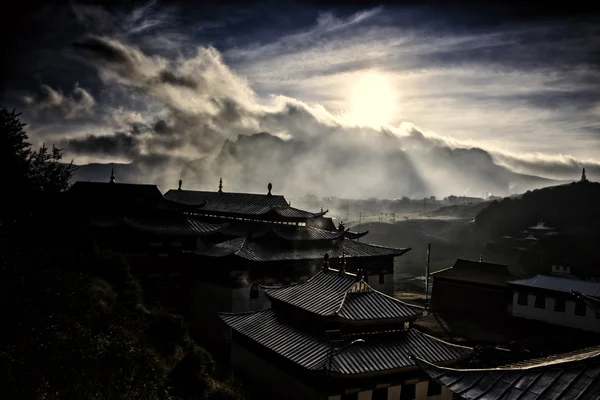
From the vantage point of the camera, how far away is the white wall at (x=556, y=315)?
3956cm

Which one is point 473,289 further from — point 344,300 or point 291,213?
point 344,300

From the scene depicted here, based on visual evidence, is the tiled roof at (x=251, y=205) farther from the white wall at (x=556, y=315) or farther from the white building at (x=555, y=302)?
the white wall at (x=556, y=315)

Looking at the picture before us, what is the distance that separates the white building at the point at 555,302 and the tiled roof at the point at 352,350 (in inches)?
921

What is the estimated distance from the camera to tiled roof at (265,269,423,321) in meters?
22.1

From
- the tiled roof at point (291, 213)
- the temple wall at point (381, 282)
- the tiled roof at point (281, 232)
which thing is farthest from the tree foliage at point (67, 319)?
the temple wall at point (381, 282)

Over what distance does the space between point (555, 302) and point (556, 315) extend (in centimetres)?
117

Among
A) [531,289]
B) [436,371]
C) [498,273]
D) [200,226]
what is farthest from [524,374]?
[498,273]

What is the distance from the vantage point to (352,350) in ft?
69.2

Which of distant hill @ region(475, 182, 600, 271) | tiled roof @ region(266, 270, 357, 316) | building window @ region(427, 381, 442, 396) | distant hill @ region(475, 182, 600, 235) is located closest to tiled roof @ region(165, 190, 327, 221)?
tiled roof @ region(266, 270, 357, 316)

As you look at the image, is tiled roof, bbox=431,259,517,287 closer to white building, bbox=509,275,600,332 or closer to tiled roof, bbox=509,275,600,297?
tiled roof, bbox=509,275,600,297

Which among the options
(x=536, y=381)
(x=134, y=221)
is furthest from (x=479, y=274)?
(x=536, y=381)

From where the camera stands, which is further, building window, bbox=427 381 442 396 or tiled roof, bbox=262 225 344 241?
tiled roof, bbox=262 225 344 241

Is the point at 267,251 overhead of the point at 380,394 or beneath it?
overhead

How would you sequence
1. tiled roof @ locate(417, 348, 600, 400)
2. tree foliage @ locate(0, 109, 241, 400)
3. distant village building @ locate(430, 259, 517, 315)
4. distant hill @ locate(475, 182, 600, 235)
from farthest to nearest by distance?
distant hill @ locate(475, 182, 600, 235), distant village building @ locate(430, 259, 517, 315), tree foliage @ locate(0, 109, 241, 400), tiled roof @ locate(417, 348, 600, 400)
